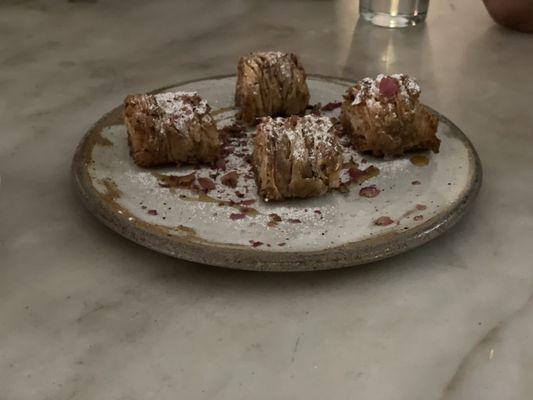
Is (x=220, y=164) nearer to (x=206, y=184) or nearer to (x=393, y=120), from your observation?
(x=206, y=184)

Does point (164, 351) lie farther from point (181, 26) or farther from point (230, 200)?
point (181, 26)

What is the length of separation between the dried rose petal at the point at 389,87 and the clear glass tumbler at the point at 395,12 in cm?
63

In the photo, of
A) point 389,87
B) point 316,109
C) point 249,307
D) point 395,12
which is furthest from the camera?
point 395,12

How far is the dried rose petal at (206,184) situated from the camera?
0.94 m

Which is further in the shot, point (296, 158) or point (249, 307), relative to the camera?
point (296, 158)

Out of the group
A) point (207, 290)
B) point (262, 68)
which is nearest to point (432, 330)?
point (207, 290)


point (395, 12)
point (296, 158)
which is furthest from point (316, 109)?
point (395, 12)

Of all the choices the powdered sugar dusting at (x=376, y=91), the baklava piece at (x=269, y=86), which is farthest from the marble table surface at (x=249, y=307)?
the baklava piece at (x=269, y=86)

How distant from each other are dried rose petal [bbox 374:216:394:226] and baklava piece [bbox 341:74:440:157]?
158 millimetres

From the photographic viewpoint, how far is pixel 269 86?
3.62ft

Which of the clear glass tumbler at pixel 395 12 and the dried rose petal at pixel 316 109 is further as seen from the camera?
the clear glass tumbler at pixel 395 12

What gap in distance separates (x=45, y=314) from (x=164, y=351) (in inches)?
5.4

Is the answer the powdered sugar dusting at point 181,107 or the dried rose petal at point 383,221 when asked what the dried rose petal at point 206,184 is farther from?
the dried rose petal at point 383,221

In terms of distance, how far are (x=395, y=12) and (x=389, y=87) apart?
680 millimetres
